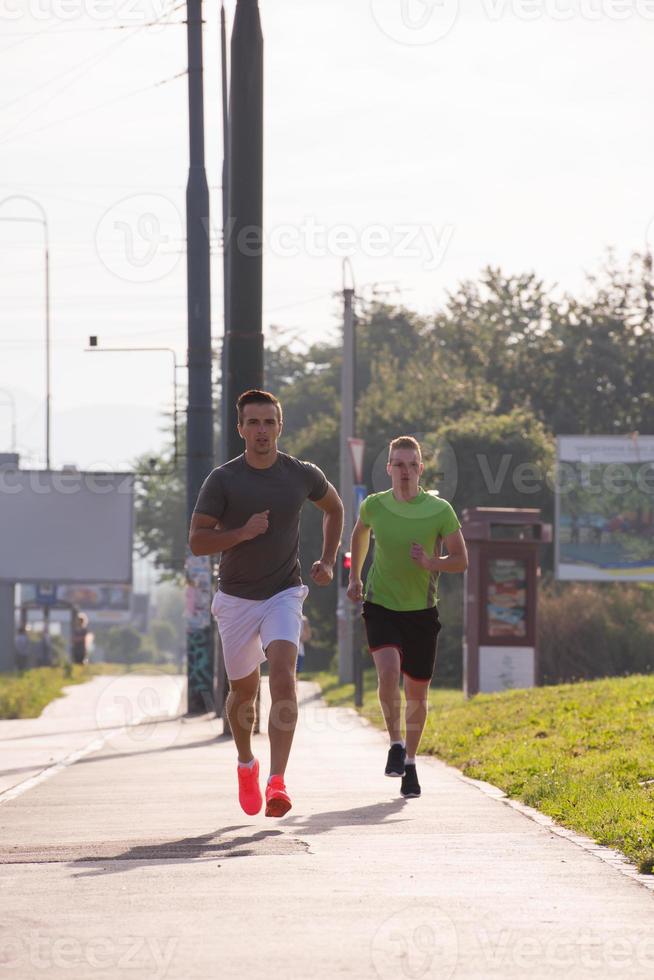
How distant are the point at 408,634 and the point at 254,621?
189 cm

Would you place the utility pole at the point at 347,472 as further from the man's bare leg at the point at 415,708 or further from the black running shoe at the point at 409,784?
the black running shoe at the point at 409,784

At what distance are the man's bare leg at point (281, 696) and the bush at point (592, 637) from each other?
24.5 metres

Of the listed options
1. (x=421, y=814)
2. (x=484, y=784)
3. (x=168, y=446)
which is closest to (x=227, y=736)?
(x=484, y=784)

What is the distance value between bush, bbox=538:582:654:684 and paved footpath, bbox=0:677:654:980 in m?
22.3

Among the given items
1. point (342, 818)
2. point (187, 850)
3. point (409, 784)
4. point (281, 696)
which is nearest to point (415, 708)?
point (409, 784)

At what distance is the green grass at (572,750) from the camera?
30.0 ft

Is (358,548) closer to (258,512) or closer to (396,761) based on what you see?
(396,761)

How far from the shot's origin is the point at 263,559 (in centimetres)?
889

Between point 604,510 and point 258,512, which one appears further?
point 604,510

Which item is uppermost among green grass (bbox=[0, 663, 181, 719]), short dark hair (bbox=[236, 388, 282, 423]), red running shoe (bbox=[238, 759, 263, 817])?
short dark hair (bbox=[236, 388, 282, 423])

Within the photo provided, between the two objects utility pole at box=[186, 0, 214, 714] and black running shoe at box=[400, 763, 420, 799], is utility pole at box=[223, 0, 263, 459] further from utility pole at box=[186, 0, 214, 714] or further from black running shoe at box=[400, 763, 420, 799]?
utility pole at box=[186, 0, 214, 714]

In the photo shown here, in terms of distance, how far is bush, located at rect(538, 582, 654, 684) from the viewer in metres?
33.9

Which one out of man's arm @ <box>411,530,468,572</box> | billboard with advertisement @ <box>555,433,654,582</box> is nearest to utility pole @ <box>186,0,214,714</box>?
billboard with advertisement @ <box>555,433,654,582</box>

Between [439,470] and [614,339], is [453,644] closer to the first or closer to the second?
[439,470]
